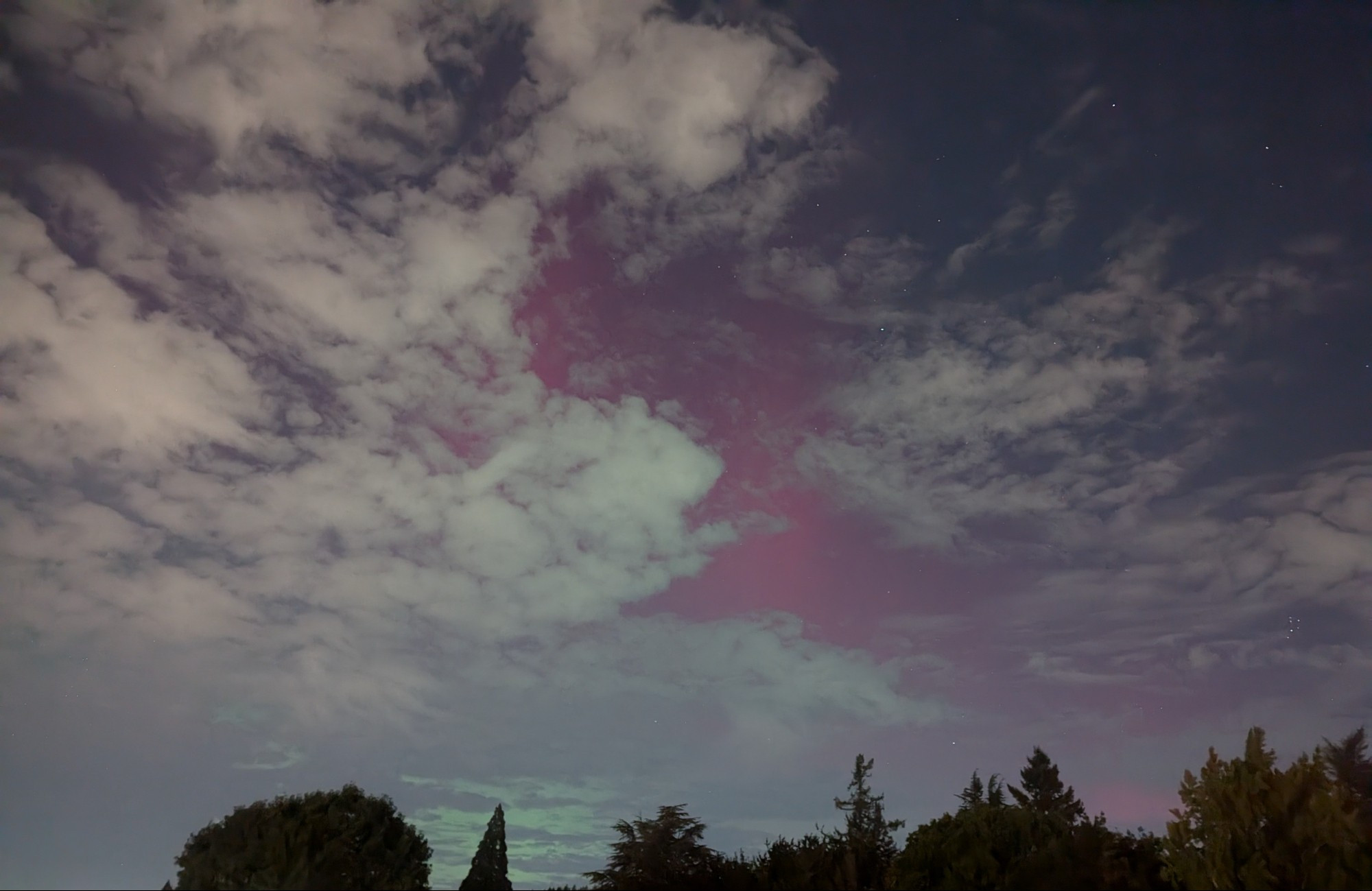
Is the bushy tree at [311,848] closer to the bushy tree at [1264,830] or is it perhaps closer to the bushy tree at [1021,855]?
the bushy tree at [1021,855]

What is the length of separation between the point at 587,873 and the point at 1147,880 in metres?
30.3

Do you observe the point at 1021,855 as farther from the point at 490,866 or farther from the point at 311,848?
the point at 311,848

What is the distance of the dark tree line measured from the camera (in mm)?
27266

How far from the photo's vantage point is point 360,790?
126ft

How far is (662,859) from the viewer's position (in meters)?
47.2

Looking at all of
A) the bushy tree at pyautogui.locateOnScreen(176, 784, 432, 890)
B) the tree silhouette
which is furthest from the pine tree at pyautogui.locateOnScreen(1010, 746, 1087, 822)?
the bushy tree at pyautogui.locateOnScreen(176, 784, 432, 890)

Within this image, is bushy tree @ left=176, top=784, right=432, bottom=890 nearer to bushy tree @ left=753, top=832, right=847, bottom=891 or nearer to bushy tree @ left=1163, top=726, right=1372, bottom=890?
bushy tree @ left=753, top=832, right=847, bottom=891

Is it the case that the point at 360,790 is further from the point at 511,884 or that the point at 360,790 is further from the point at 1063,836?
the point at 1063,836

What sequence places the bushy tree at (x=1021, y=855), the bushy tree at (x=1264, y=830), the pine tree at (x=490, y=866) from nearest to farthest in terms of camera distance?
the bushy tree at (x=1264, y=830) → the bushy tree at (x=1021, y=855) → the pine tree at (x=490, y=866)

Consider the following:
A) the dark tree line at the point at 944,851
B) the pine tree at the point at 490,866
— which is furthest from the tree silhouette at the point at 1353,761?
the pine tree at the point at 490,866

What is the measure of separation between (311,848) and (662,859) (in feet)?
68.5

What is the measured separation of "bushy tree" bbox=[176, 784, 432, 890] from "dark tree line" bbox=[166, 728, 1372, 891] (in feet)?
0.20

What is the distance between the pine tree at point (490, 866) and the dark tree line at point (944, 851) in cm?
6

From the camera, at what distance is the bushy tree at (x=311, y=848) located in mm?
33000
